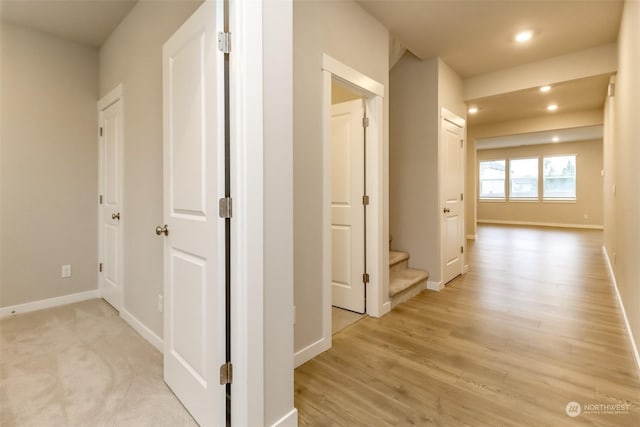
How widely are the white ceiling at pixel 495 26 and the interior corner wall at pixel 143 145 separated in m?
1.65

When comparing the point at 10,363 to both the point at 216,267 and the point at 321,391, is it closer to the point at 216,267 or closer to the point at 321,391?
the point at 216,267

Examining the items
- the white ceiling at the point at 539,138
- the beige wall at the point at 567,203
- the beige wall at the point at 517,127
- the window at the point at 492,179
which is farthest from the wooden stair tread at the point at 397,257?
the window at the point at 492,179

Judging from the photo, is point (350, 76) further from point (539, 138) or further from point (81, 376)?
point (539, 138)

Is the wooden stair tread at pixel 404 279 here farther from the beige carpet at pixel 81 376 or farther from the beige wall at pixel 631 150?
the beige carpet at pixel 81 376

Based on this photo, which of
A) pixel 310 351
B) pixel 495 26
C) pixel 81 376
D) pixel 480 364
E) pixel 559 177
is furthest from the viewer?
pixel 559 177

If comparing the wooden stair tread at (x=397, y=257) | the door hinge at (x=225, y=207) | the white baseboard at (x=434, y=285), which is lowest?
the white baseboard at (x=434, y=285)

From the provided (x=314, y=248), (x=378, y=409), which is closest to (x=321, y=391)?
(x=378, y=409)

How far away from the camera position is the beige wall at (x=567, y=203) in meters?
9.11

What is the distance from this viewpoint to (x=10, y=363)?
210 centimetres

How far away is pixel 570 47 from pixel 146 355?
16.2ft

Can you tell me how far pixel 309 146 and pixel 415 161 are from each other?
200 cm

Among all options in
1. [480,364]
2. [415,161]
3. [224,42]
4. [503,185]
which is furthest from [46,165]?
[503,185]

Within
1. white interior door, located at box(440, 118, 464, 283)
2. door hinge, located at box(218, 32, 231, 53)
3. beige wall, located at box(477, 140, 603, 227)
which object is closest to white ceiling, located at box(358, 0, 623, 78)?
white interior door, located at box(440, 118, 464, 283)

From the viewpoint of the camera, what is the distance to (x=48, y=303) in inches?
125
